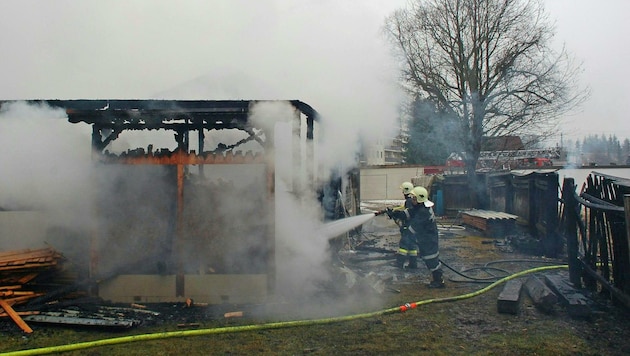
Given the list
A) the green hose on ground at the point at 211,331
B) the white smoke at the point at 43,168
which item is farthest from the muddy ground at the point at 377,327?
the white smoke at the point at 43,168

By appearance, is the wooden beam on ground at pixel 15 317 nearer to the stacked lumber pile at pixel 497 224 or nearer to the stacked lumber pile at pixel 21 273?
the stacked lumber pile at pixel 21 273

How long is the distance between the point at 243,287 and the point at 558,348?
4.12 metres

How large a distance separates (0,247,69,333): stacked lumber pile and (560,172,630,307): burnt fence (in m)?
7.30

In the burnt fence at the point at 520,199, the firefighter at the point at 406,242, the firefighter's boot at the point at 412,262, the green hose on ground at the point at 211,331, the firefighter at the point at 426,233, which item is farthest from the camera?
the burnt fence at the point at 520,199

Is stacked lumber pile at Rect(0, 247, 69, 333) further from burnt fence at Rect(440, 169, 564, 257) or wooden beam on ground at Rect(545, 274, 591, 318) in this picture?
burnt fence at Rect(440, 169, 564, 257)

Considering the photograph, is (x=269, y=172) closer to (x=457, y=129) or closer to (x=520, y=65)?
(x=457, y=129)

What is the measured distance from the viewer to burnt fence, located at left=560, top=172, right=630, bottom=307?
5.56 m

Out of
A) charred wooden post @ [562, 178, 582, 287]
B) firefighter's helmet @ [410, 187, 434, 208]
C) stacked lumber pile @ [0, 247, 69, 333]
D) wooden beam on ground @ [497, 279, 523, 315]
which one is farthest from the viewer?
firefighter's helmet @ [410, 187, 434, 208]

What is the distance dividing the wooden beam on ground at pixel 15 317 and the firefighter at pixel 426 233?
5.72 metres

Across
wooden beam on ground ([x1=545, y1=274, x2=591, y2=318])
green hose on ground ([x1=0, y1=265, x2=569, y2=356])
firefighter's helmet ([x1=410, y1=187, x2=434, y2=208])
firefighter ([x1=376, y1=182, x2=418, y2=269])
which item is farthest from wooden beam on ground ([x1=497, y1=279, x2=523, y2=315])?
firefighter ([x1=376, y1=182, x2=418, y2=269])

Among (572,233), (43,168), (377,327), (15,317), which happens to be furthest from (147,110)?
(572,233)

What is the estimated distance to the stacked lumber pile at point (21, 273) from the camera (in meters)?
6.05

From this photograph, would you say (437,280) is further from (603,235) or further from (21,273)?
(21,273)

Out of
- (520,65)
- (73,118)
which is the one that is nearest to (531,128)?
(520,65)
